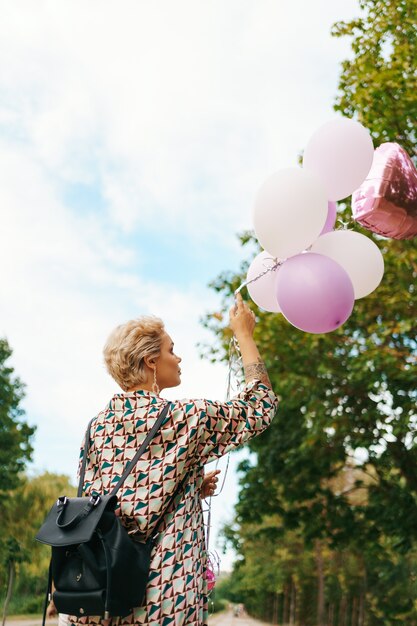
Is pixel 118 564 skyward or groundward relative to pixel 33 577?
skyward

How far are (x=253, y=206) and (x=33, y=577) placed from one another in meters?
31.4

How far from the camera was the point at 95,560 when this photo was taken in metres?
1.98

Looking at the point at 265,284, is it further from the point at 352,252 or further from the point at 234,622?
the point at 234,622

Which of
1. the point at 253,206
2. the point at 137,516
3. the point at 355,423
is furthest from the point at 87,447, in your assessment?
the point at 355,423

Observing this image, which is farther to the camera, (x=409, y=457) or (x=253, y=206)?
(x=409, y=457)

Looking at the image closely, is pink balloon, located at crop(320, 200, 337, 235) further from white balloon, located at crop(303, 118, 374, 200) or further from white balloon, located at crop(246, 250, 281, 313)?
white balloon, located at crop(246, 250, 281, 313)

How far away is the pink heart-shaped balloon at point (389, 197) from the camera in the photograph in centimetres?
422

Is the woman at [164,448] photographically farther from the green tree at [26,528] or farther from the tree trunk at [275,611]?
the tree trunk at [275,611]

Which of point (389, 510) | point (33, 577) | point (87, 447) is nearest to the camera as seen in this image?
point (87, 447)

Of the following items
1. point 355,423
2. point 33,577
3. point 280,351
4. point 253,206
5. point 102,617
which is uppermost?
point 280,351

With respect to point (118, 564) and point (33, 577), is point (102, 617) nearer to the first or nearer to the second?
point (118, 564)

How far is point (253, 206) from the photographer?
344cm

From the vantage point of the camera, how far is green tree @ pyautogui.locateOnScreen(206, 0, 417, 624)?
11.0m

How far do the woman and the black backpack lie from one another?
6 centimetres
